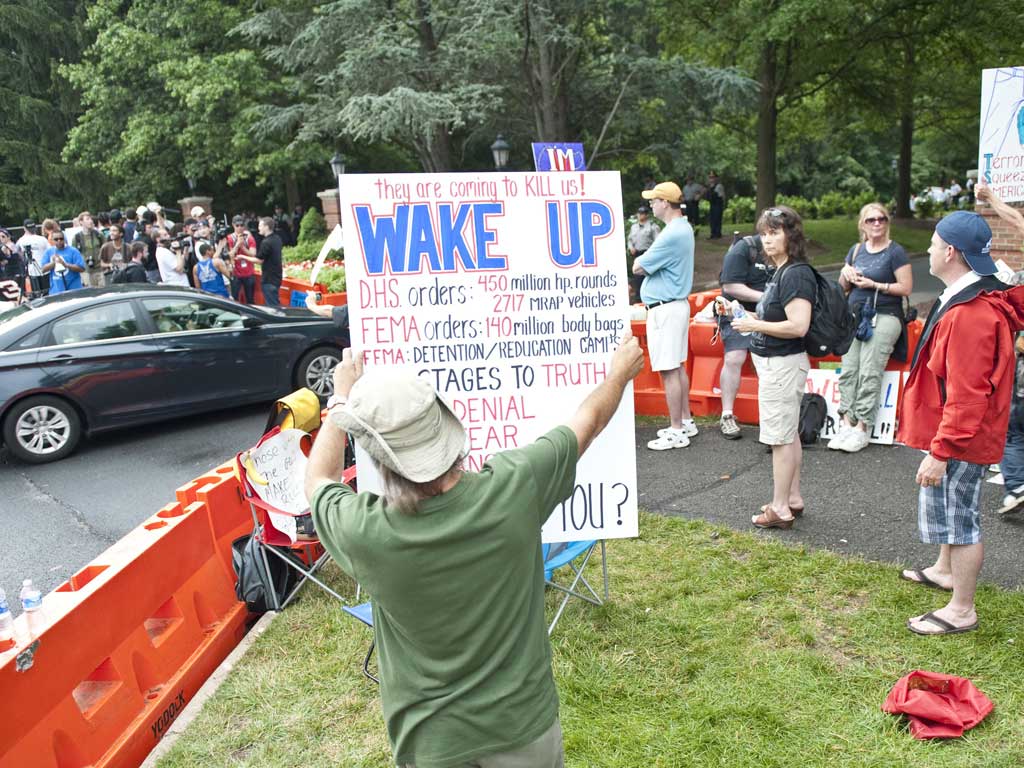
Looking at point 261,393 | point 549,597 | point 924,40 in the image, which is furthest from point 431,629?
point 924,40

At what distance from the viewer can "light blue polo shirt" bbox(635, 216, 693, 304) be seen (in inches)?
263

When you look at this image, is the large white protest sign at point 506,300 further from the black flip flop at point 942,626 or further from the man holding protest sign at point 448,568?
the man holding protest sign at point 448,568

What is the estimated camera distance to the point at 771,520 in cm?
538

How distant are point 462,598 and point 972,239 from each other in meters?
2.90

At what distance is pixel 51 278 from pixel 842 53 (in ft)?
54.3

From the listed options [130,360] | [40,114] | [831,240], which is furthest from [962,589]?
[40,114]

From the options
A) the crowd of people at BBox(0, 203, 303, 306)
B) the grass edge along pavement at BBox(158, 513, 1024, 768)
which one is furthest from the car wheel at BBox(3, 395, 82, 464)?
the grass edge along pavement at BBox(158, 513, 1024, 768)

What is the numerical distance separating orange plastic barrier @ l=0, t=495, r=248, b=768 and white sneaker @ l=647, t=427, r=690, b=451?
11.1 ft

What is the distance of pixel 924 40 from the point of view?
60.2 ft

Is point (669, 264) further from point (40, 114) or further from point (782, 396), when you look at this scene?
point (40, 114)

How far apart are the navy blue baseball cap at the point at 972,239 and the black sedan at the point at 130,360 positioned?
23.5 feet

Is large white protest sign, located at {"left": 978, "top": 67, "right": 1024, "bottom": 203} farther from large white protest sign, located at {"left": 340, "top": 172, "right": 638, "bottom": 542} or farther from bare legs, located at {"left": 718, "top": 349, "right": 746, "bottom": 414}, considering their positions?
large white protest sign, located at {"left": 340, "top": 172, "right": 638, "bottom": 542}

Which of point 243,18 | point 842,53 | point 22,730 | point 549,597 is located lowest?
point 549,597

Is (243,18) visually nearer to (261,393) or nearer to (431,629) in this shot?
(261,393)
